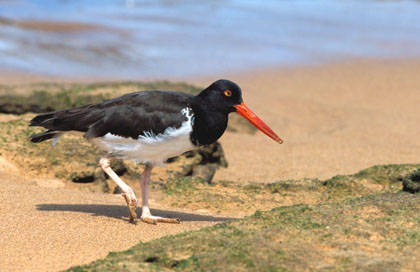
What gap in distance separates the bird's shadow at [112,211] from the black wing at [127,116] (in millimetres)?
678

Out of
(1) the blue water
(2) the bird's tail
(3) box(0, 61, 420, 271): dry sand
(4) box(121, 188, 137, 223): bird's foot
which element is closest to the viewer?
(3) box(0, 61, 420, 271): dry sand

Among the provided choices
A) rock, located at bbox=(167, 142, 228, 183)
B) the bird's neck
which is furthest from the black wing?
rock, located at bbox=(167, 142, 228, 183)

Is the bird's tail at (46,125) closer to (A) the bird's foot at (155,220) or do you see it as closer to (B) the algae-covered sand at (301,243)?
(A) the bird's foot at (155,220)

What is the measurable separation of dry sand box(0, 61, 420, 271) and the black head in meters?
1.03

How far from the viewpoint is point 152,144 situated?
5.29m

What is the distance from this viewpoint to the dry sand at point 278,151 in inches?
184

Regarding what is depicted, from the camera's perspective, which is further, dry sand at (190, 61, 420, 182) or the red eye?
dry sand at (190, 61, 420, 182)

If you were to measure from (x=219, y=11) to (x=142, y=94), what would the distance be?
22.2 metres

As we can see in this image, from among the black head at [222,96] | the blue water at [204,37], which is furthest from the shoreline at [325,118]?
the black head at [222,96]

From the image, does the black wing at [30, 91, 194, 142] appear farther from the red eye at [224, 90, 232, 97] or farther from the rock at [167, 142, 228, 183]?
the rock at [167, 142, 228, 183]

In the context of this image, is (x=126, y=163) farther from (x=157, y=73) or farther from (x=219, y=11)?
(x=219, y=11)

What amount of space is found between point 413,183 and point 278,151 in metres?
4.05

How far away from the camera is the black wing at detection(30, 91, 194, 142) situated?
529 centimetres

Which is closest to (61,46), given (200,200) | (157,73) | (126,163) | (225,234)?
(157,73)
